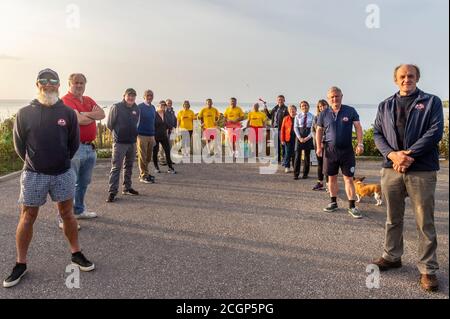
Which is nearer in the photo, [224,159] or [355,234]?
[355,234]

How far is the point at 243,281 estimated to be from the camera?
10.5 feet

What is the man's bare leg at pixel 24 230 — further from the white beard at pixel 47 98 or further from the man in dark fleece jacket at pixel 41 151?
the white beard at pixel 47 98

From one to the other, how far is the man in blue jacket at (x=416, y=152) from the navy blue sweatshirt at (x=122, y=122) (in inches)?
168

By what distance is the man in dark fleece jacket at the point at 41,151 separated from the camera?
314 cm

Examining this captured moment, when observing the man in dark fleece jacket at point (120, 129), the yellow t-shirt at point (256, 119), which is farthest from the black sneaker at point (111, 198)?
the yellow t-shirt at point (256, 119)

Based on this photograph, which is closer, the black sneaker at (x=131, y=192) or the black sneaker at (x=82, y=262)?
the black sneaker at (x=82, y=262)

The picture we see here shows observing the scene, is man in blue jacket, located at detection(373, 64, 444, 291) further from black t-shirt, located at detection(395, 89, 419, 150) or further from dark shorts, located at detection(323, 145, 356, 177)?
dark shorts, located at detection(323, 145, 356, 177)

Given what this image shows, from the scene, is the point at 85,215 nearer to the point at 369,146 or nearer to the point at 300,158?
the point at 300,158

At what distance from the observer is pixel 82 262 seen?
3432 mm

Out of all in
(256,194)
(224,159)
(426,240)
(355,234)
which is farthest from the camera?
(224,159)
